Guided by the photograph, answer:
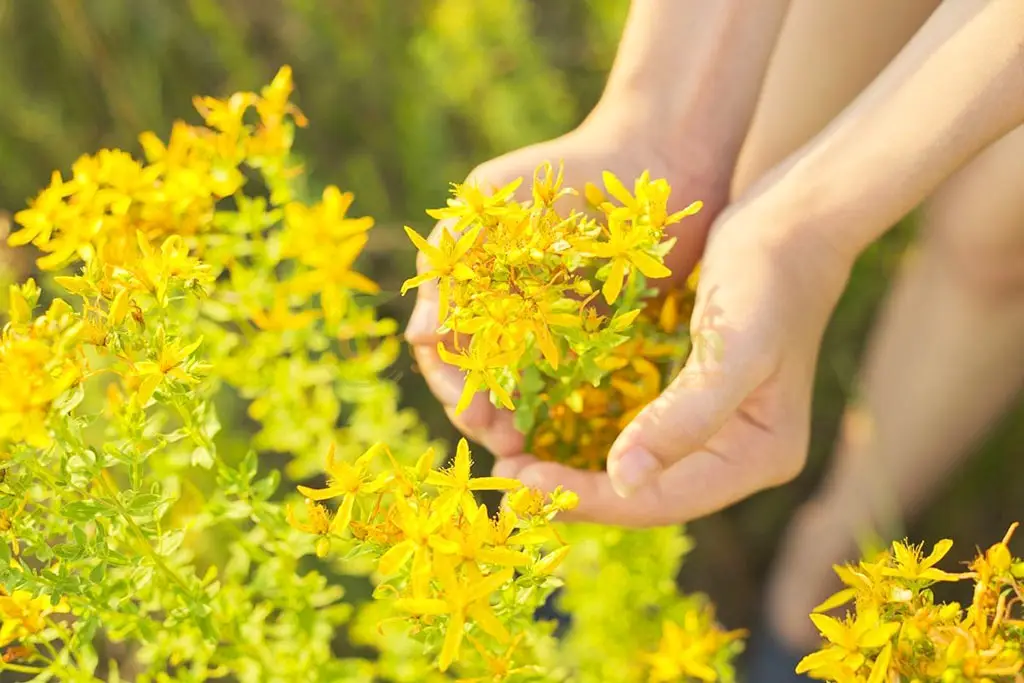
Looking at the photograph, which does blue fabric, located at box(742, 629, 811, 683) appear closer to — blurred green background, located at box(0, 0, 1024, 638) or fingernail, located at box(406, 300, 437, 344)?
blurred green background, located at box(0, 0, 1024, 638)

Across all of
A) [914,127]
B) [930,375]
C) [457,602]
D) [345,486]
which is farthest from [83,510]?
[930,375]

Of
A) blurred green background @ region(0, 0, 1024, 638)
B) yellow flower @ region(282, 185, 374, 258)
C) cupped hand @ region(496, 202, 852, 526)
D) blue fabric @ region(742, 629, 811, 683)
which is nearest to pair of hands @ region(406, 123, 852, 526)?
cupped hand @ region(496, 202, 852, 526)

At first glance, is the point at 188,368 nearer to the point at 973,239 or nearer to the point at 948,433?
the point at 973,239

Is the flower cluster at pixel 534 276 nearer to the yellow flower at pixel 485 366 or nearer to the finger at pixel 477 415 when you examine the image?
the yellow flower at pixel 485 366

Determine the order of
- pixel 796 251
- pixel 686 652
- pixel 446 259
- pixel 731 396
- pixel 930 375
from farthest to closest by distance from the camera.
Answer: pixel 930 375, pixel 686 652, pixel 796 251, pixel 731 396, pixel 446 259

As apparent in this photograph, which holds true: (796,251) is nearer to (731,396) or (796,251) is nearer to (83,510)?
(731,396)

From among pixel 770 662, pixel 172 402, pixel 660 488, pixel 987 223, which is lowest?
pixel 770 662

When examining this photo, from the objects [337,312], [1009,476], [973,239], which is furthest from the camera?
[1009,476]

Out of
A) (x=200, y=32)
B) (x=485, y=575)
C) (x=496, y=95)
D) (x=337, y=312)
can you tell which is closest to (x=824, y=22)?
(x=496, y=95)
